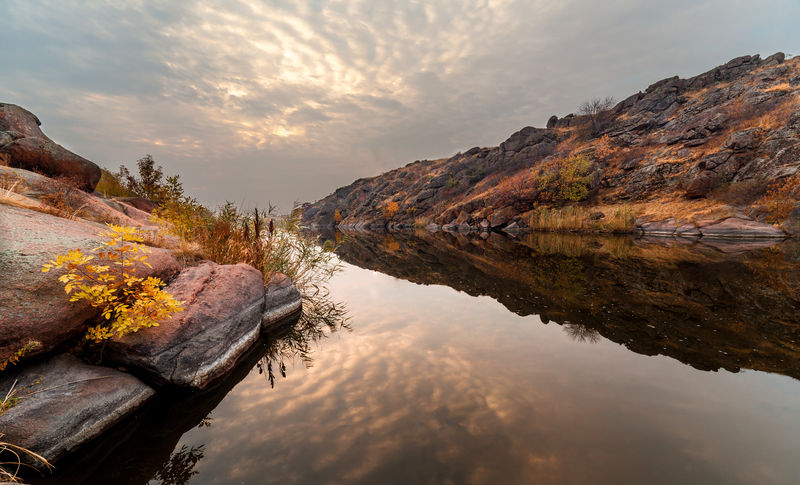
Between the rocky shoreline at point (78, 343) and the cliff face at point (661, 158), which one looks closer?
the rocky shoreline at point (78, 343)

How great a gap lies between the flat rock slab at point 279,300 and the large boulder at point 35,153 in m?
6.14

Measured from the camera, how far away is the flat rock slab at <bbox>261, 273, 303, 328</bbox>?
6609 mm

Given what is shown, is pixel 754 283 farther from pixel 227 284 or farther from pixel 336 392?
pixel 227 284

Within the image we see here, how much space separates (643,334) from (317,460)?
6.13 m

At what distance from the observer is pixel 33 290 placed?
127 inches

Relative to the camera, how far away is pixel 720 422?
10.3 ft

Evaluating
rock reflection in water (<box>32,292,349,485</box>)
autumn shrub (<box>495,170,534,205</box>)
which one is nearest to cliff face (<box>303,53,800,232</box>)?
autumn shrub (<box>495,170,534,205</box>)

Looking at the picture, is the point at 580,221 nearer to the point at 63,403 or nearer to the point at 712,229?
the point at 712,229

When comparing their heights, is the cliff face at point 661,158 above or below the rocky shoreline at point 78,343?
above

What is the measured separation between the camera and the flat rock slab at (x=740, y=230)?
19209 millimetres

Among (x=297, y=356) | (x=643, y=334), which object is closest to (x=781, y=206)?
(x=643, y=334)

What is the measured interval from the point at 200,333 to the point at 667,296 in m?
10.7

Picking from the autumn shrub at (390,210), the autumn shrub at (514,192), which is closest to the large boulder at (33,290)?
the autumn shrub at (514,192)

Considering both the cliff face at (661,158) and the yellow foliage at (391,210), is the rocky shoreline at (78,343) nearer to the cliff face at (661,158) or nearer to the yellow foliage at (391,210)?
the cliff face at (661,158)
